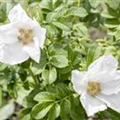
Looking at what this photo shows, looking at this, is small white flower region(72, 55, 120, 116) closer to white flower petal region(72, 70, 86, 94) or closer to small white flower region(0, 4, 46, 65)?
white flower petal region(72, 70, 86, 94)

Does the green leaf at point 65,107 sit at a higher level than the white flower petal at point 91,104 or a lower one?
lower

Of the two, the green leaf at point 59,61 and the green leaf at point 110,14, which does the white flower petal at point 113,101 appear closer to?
the green leaf at point 59,61

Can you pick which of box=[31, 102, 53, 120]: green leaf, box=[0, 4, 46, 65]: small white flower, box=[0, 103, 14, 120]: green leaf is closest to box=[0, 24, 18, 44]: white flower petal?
box=[0, 4, 46, 65]: small white flower

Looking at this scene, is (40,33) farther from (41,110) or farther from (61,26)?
(41,110)

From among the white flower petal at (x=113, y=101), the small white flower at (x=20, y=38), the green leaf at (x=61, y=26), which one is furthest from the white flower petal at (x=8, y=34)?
the white flower petal at (x=113, y=101)

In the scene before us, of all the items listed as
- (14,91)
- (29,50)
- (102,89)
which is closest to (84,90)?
(102,89)

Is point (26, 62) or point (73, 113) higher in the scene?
point (26, 62)

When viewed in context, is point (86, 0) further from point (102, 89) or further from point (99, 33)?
point (99, 33)
